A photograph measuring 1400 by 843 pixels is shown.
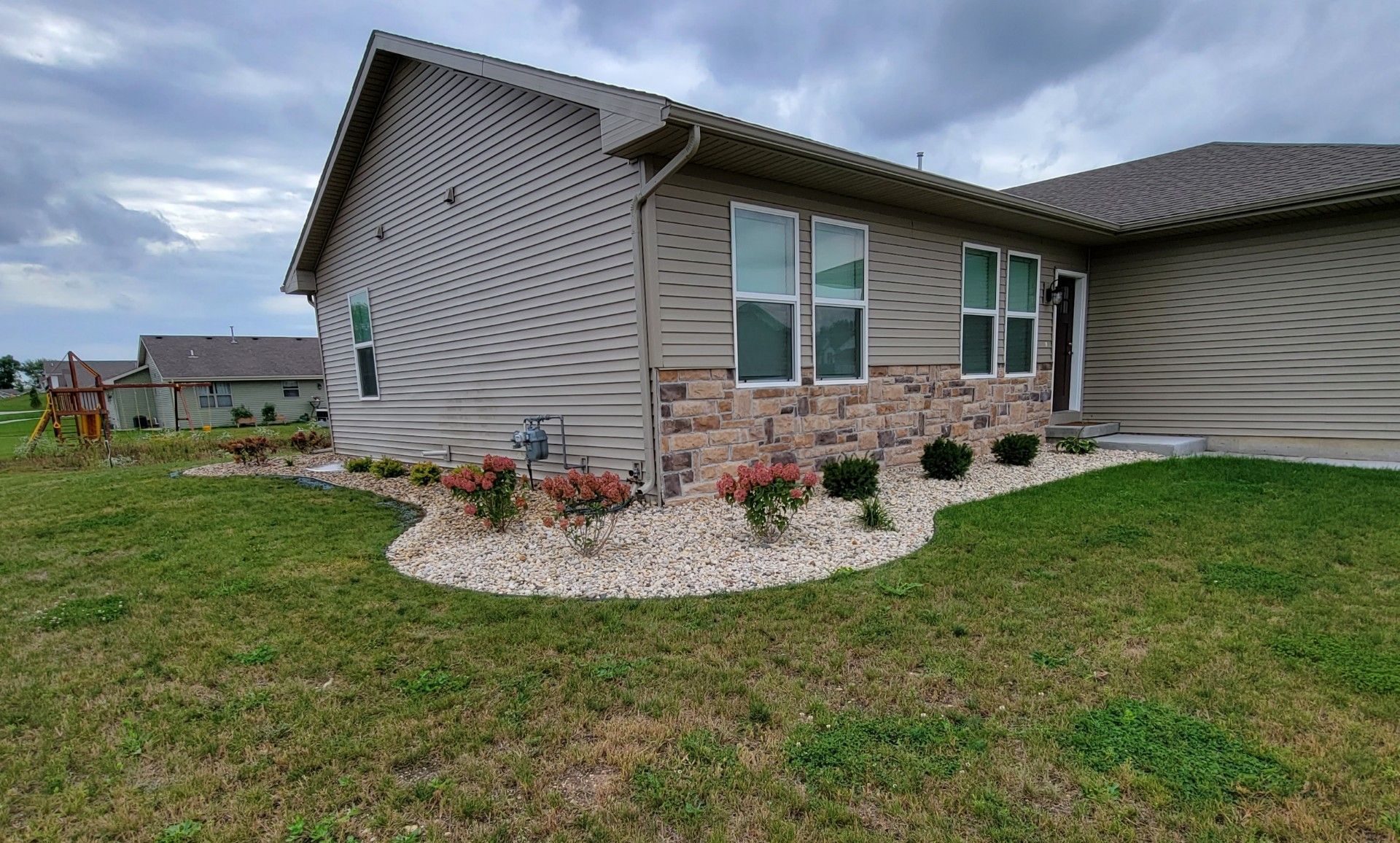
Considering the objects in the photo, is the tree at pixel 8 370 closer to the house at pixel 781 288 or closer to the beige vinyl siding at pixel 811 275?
the house at pixel 781 288

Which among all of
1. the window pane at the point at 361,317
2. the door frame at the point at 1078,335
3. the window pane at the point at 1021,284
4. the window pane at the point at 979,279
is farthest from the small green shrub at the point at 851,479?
the window pane at the point at 361,317

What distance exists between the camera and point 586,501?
405 cm

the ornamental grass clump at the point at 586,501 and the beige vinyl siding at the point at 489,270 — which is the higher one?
the beige vinyl siding at the point at 489,270

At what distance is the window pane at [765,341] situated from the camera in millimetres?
5367

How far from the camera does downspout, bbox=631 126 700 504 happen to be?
4636mm

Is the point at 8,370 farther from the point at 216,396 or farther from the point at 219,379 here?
the point at 219,379

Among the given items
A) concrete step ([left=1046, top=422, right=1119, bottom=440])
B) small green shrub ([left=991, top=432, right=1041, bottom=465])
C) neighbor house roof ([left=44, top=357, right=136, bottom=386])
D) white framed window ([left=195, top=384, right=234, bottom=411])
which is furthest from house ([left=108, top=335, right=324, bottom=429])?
concrete step ([left=1046, top=422, right=1119, bottom=440])

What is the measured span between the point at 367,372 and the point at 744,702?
8835 millimetres

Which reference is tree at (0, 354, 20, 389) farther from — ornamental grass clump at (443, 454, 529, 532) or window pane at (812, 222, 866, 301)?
window pane at (812, 222, 866, 301)

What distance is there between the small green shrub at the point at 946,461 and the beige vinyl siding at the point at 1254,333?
170 inches

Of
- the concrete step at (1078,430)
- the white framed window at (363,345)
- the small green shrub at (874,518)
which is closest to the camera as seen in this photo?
the small green shrub at (874,518)

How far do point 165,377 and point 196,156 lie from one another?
633 inches

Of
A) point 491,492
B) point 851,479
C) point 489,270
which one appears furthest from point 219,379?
point 851,479

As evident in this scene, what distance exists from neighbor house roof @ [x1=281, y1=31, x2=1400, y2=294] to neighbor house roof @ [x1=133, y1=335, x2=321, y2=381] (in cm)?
2025
